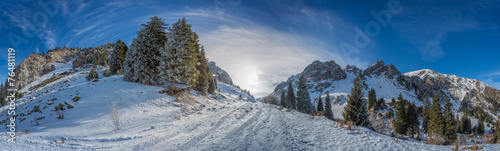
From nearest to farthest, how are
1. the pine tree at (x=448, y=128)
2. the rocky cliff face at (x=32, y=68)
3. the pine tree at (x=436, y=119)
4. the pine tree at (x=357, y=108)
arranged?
1. the pine tree at (x=357, y=108)
2. the pine tree at (x=448, y=128)
3. the pine tree at (x=436, y=119)
4. the rocky cliff face at (x=32, y=68)

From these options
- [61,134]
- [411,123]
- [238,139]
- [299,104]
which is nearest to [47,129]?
[61,134]

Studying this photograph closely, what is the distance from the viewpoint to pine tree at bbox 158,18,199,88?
2294 cm

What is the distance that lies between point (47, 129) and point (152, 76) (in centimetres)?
1531

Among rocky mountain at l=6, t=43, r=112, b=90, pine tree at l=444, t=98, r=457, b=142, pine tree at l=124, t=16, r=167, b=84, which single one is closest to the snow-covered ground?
pine tree at l=124, t=16, r=167, b=84

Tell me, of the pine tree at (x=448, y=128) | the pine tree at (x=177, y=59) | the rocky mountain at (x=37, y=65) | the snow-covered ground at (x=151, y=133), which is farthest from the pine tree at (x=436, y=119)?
the rocky mountain at (x=37, y=65)

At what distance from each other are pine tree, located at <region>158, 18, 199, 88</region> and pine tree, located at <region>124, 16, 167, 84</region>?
103 cm

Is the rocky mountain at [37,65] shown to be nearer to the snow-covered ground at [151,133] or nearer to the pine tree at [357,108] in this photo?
the snow-covered ground at [151,133]

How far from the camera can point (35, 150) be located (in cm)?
650

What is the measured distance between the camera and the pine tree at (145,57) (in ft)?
79.0

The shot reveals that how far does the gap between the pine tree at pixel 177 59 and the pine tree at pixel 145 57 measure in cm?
103

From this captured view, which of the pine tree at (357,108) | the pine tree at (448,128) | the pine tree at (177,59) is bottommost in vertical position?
the pine tree at (448,128)

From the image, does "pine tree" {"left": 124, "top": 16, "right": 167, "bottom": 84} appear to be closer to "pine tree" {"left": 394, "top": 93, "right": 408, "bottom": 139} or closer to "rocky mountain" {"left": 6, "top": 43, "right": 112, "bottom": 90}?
"pine tree" {"left": 394, "top": 93, "right": 408, "bottom": 139}

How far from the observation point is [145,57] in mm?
24453

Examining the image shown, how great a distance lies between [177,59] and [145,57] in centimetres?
485
